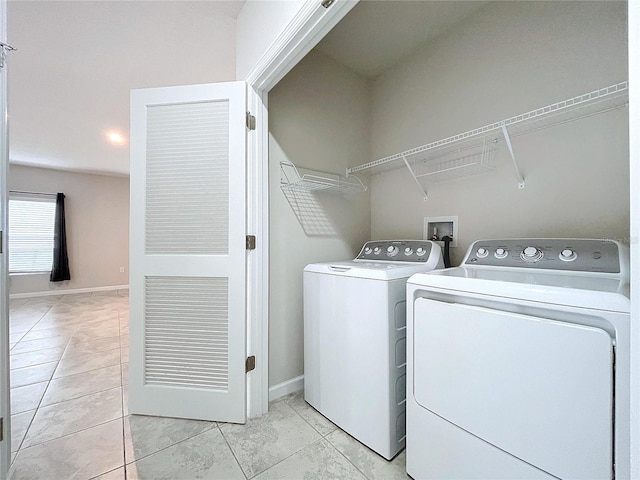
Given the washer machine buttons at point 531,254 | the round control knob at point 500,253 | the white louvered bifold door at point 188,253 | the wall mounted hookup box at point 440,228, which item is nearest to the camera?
the washer machine buttons at point 531,254

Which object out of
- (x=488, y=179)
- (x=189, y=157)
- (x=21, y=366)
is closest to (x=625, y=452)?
(x=488, y=179)

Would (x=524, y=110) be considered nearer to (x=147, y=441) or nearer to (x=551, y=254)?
(x=551, y=254)

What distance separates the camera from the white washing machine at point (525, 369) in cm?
67

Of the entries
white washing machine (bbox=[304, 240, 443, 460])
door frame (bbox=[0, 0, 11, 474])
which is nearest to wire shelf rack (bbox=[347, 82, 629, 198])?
white washing machine (bbox=[304, 240, 443, 460])

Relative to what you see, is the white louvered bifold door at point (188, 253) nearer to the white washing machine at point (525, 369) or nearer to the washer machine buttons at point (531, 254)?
the white washing machine at point (525, 369)

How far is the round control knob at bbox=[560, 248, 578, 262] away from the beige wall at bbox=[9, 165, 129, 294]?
740 centimetres

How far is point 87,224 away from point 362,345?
6.84 meters

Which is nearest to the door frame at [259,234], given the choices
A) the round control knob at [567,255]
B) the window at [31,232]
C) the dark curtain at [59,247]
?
the round control knob at [567,255]

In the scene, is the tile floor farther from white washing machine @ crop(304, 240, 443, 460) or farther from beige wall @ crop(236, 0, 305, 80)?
beige wall @ crop(236, 0, 305, 80)

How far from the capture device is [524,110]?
1428mm

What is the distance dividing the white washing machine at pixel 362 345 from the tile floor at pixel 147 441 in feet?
0.39

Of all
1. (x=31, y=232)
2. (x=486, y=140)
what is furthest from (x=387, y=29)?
(x=31, y=232)

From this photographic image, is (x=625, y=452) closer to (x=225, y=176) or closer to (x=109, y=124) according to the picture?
(x=225, y=176)

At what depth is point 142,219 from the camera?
1.55 meters
